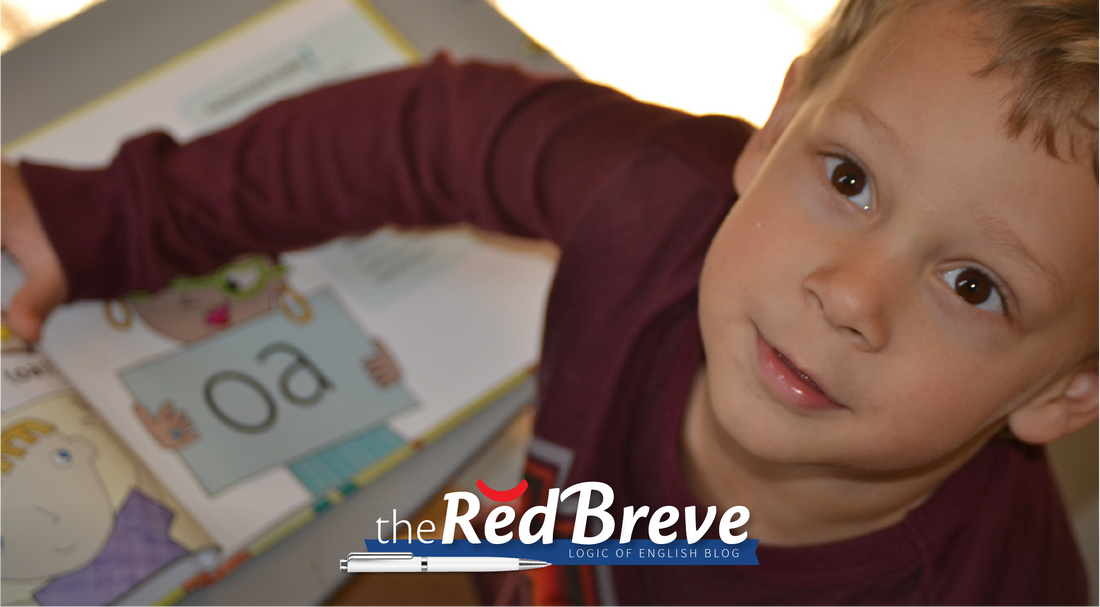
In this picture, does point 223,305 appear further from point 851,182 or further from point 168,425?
point 851,182

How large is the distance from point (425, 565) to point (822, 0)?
1145 millimetres

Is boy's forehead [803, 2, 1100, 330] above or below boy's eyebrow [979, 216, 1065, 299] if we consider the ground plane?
above

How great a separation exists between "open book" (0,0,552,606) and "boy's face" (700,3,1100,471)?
0.22 meters

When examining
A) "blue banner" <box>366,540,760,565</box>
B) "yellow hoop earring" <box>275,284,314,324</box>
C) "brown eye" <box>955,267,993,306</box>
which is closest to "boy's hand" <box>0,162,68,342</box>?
"yellow hoop earring" <box>275,284,314,324</box>

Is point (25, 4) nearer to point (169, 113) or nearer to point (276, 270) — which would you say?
point (169, 113)

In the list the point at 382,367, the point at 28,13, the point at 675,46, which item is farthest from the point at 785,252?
the point at 28,13

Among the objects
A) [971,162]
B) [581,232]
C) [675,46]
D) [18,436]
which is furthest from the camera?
[675,46]

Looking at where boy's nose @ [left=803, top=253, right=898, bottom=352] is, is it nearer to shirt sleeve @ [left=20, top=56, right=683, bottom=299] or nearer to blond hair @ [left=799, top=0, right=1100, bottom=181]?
blond hair @ [left=799, top=0, right=1100, bottom=181]

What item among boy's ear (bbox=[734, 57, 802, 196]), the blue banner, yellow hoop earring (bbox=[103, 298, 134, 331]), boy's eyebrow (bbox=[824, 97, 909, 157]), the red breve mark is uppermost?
boy's eyebrow (bbox=[824, 97, 909, 157])

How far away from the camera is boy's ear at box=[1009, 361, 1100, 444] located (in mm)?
410

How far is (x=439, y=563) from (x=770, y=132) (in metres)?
0.29

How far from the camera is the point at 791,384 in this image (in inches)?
15.0

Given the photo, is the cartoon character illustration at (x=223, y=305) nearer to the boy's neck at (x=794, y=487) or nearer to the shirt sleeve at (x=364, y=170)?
the shirt sleeve at (x=364, y=170)

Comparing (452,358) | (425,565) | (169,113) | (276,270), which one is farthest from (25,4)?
(425,565)
